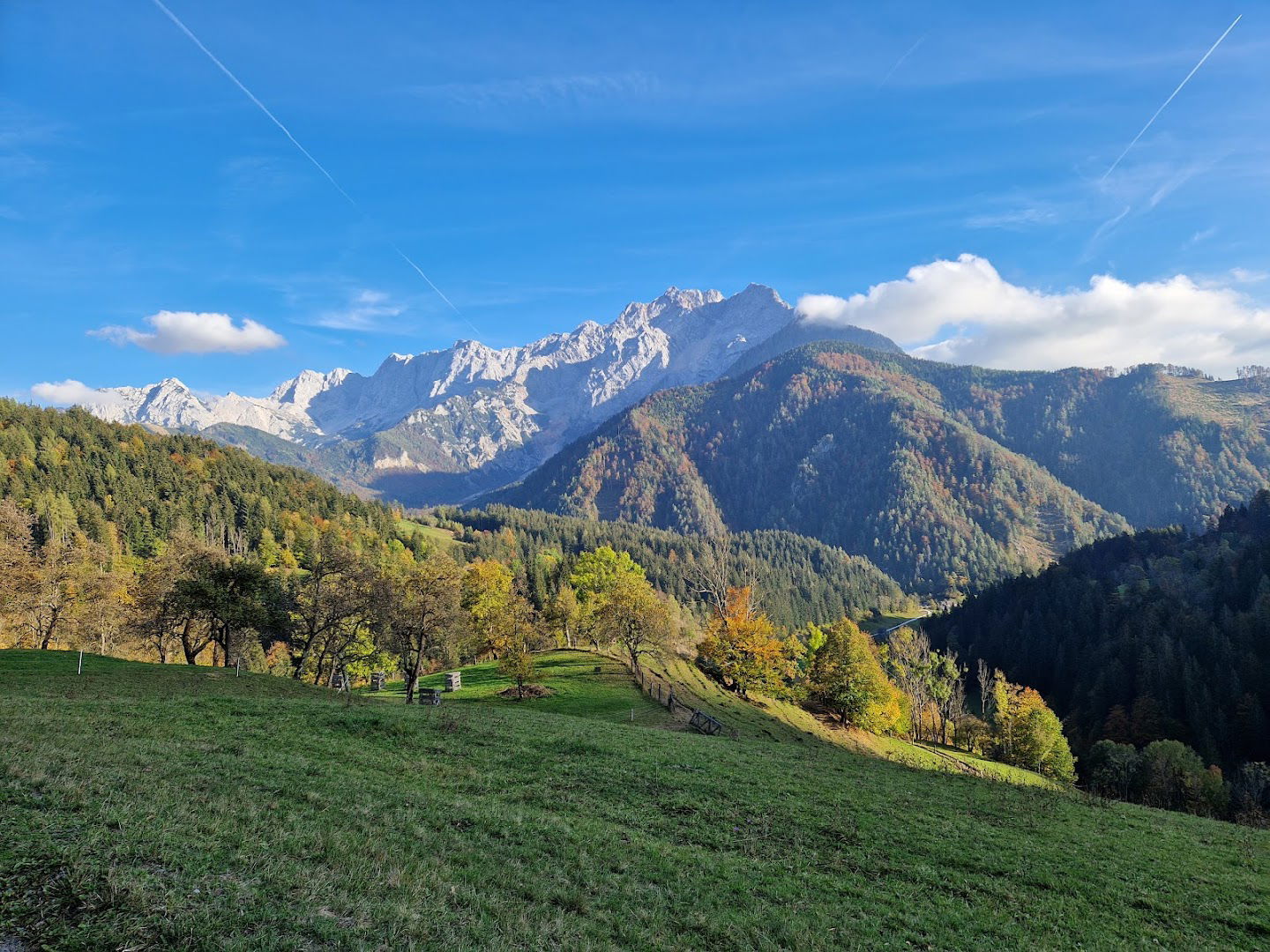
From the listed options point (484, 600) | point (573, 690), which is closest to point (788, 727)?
point (573, 690)

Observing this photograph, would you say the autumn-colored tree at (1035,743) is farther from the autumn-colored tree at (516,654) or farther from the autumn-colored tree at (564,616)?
the autumn-colored tree at (516,654)

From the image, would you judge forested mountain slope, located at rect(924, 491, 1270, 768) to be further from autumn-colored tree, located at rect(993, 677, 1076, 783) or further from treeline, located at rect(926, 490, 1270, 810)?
autumn-colored tree, located at rect(993, 677, 1076, 783)

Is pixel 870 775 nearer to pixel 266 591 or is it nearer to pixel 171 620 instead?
pixel 266 591

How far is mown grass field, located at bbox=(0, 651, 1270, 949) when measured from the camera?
10.1 metres

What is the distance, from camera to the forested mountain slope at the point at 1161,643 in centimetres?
11431

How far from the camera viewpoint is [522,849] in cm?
1602

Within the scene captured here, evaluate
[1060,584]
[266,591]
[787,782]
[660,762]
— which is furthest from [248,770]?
[1060,584]

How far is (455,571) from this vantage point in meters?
58.4

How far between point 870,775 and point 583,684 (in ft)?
126

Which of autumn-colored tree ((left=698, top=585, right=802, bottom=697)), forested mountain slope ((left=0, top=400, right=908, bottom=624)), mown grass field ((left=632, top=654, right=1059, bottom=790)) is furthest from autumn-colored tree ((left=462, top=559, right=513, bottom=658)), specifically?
forested mountain slope ((left=0, top=400, right=908, bottom=624))

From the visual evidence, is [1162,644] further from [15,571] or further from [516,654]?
[15,571]

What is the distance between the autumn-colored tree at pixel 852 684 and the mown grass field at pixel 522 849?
139 ft

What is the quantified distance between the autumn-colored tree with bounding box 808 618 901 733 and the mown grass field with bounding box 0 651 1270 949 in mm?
42276

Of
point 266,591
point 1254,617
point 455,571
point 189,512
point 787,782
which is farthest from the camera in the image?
point 189,512
